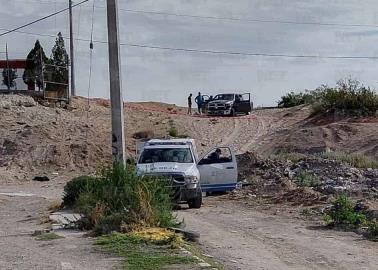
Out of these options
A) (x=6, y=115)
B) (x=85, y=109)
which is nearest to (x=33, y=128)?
(x=6, y=115)

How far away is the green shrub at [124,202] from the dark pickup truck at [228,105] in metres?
39.3

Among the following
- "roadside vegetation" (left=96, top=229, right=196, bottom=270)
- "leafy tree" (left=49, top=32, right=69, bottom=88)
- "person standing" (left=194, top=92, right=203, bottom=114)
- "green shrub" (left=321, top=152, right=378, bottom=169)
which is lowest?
"roadside vegetation" (left=96, top=229, right=196, bottom=270)

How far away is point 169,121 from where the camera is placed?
52.6 meters

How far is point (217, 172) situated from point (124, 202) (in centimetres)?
1026

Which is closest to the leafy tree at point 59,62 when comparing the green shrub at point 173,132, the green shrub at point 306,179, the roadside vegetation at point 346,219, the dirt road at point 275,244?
the green shrub at point 173,132

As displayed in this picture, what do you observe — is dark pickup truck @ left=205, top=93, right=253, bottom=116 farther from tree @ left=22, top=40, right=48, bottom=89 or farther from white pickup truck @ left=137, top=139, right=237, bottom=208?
white pickup truck @ left=137, top=139, right=237, bottom=208

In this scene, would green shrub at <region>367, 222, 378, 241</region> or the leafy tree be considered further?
the leafy tree

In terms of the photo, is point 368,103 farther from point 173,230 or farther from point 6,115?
point 173,230

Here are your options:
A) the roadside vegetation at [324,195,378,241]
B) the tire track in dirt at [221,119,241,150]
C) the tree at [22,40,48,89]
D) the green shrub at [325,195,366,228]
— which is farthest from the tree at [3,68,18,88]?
the green shrub at [325,195,366,228]

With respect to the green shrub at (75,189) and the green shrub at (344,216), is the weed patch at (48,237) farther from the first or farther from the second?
the green shrub at (344,216)

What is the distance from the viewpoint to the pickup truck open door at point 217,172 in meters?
27.8

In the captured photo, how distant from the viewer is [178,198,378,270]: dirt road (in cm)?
1413

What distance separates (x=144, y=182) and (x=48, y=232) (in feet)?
7.91

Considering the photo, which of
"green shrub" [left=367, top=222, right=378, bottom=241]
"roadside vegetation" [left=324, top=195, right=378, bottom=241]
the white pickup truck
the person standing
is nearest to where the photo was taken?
"green shrub" [left=367, top=222, right=378, bottom=241]
